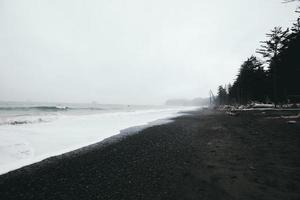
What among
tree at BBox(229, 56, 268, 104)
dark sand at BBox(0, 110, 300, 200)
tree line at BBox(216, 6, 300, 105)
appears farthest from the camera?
tree at BBox(229, 56, 268, 104)

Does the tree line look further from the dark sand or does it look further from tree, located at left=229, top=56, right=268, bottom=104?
the dark sand

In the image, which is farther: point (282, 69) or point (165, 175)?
point (282, 69)

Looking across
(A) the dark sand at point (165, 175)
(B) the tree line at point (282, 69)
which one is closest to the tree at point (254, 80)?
(B) the tree line at point (282, 69)

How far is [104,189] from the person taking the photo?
5.34m

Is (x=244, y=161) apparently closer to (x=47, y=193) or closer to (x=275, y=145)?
(x=275, y=145)

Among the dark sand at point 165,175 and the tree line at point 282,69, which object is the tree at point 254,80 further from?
the dark sand at point 165,175

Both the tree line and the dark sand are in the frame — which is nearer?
the dark sand

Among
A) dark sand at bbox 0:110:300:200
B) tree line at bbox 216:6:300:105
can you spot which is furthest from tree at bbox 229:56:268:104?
dark sand at bbox 0:110:300:200

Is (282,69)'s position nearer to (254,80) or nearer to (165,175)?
(254,80)

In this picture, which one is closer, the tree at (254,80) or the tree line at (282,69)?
the tree line at (282,69)

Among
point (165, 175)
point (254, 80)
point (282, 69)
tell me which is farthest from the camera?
point (254, 80)

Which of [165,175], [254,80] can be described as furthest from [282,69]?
[165,175]

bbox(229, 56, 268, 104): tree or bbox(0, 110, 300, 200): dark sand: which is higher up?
bbox(229, 56, 268, 104): tree

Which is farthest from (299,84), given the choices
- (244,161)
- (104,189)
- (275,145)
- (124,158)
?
(104,189)
